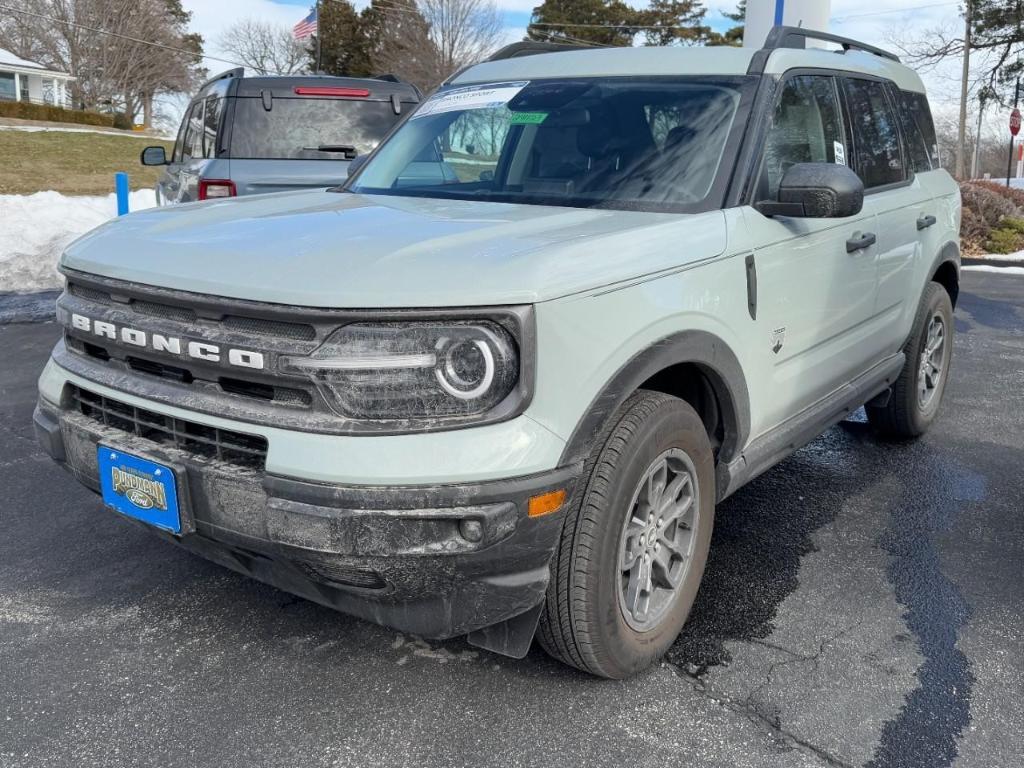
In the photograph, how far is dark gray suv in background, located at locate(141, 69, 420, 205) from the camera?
7207mm

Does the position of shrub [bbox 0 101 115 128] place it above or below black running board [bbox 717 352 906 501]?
above

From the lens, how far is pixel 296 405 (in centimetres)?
A: 238

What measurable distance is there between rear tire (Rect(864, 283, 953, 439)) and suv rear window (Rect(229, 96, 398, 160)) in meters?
4.70

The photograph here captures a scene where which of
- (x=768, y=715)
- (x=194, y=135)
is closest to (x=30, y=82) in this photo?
(x=194, y=135)

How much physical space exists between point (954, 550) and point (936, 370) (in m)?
1.87

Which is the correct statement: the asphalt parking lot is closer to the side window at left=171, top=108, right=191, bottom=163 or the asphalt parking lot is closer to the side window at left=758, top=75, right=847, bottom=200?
the side window at left=758, top=75, right=847, bottom=200

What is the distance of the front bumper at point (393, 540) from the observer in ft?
7.38

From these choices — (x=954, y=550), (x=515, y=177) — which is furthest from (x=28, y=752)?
(x=954, y=550)

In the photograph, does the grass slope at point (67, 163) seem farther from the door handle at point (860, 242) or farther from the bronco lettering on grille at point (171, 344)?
the door handle at point (860, 242)

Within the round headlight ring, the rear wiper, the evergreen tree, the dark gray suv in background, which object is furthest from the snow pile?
the evergreen tree

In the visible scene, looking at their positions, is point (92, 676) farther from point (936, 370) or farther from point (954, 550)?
point (936, 370)

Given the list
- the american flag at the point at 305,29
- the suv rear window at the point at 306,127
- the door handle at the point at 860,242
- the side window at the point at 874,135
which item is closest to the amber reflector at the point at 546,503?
the door handle at the point at 860,242

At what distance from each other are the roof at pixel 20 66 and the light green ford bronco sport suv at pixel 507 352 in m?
55.4

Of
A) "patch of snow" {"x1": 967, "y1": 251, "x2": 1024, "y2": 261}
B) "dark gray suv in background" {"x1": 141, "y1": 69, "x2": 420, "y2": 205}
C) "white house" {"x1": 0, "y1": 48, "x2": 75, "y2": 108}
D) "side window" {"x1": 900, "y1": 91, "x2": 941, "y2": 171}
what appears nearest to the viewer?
"side window" {"x1": 900, "y1": 91, "x2": 941, "y2": 171}
